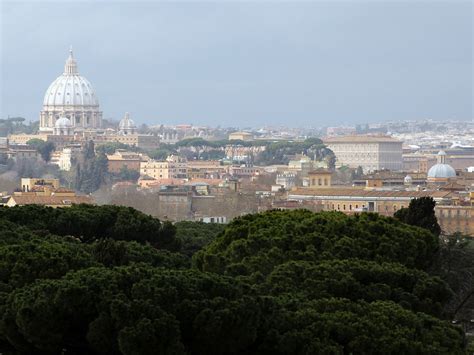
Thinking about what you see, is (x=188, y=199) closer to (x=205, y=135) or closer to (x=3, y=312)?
(x=3, y=312)

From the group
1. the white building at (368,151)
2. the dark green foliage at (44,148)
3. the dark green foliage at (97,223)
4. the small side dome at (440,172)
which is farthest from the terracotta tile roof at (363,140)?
the dark green foliage at (97,223)

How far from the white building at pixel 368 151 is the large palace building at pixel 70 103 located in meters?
25.5

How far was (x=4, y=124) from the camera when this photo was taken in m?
175

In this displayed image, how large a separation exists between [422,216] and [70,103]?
452 feet

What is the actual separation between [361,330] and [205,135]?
173 meters

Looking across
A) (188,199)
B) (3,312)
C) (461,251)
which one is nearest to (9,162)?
(188,199)

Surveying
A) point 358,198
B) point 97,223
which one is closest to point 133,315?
point 97,223

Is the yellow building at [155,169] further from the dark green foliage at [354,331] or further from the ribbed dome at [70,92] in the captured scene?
the dark green foliage at [354,331]

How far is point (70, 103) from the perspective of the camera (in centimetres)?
16750

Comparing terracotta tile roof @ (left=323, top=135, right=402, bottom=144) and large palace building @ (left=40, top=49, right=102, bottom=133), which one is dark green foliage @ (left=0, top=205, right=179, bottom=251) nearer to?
terracotta tile roof @ (left=323, top=135, right=402, bottom=144)

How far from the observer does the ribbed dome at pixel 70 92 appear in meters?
167

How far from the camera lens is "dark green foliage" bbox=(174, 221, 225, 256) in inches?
1289

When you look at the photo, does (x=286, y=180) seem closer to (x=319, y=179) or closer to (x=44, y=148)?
(x=319, y=179)

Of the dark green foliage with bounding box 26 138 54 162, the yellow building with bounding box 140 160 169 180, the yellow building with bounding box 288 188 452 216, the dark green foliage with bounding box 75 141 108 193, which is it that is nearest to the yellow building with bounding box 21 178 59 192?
the yellow building with bounding box 288 188 452 216
